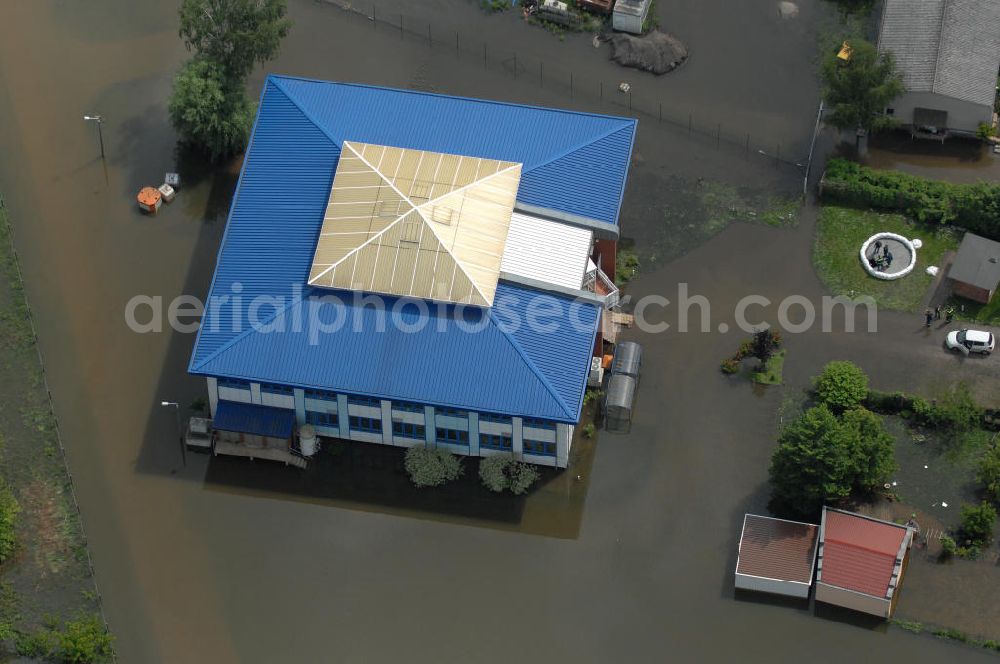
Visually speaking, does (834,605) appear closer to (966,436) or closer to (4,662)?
(966,436)

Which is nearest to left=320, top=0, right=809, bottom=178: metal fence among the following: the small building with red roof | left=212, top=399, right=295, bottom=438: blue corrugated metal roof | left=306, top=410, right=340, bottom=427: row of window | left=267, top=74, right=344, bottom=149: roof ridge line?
left=267, top=74, right=344, bottom=149: roof ridge line

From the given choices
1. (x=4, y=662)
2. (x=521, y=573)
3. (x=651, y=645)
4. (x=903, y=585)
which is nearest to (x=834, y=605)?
(x=903, y=585)

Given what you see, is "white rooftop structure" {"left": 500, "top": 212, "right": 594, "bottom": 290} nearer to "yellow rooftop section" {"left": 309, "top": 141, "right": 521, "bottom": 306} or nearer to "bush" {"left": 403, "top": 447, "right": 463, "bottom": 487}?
"yellow rooftop section" {"left": 309, "top": 141, "right": 521, "bottom": 306}

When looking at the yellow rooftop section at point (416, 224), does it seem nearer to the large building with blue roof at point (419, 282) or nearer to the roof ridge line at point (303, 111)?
the large building with blue roof at point (419, 282)

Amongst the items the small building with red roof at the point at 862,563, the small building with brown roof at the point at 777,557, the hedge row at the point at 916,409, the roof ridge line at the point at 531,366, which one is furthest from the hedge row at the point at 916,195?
the roof ridge line at the point at 531,366

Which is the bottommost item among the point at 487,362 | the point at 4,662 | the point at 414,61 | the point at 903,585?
the point at 4,662
